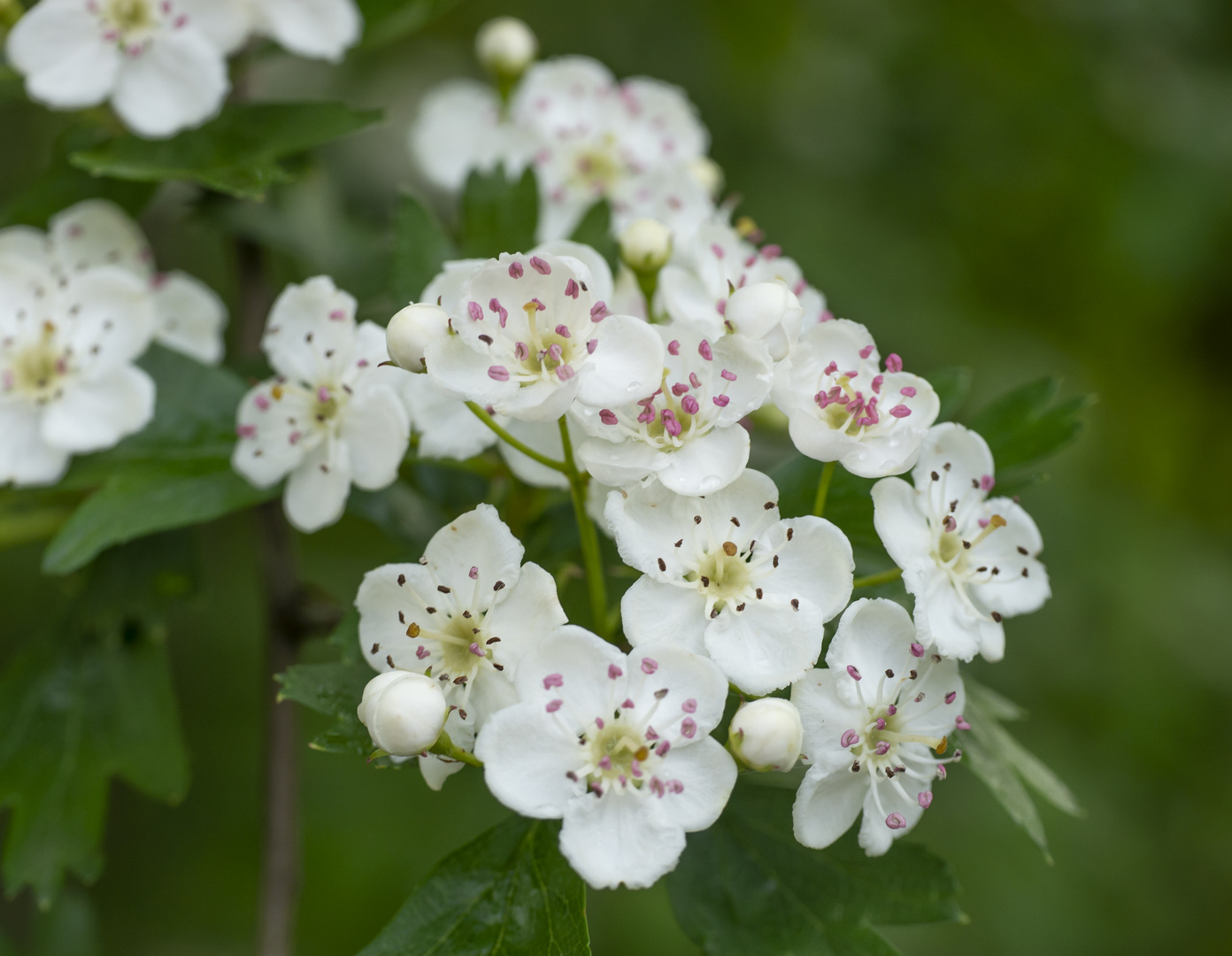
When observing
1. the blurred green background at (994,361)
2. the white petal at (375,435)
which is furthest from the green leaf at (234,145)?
the blurred green background at (994,361)

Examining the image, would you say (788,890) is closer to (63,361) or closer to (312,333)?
(312,333)

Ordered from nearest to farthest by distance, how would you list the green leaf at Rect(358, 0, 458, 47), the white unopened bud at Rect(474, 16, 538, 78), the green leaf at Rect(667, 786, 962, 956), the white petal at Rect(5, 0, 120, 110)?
the green leaf at Rect(667, 786, 962, 956), the white petal at Rect(5, 0, 120, 110), the green leaf at Rect(358, 0, 458, 47), the white unopened bud at Rect(474, 16, 538, 78)

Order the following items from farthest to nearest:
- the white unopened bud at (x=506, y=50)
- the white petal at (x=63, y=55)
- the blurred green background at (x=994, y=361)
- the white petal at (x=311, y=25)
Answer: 1. the blurred green background at (x=994, y=361)
2. the white unopened bud at (x=506, y=50)
3. the white petal at (x=311, y=25)
4. the white petal at (x=63, y=55)

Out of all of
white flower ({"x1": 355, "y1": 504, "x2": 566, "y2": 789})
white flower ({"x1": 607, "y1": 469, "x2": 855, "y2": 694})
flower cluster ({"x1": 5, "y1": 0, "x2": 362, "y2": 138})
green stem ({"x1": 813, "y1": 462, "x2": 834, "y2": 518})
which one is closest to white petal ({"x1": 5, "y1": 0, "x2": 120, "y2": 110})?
flower cluster ({"x1": 5, "y1": 0, "x2": 362, "y2": 138})

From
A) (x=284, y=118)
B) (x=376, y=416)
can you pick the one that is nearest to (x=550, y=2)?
(x=284, y=118)

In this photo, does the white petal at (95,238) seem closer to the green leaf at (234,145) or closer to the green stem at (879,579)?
the green leaf at (234,145)

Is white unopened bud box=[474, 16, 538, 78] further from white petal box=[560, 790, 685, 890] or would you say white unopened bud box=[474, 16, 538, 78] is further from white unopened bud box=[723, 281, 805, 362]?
white petal box=[560, 790, 685, 890]

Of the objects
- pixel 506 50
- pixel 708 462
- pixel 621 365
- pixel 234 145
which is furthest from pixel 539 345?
pixel 506 50

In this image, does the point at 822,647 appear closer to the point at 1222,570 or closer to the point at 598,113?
the point at 598,113
